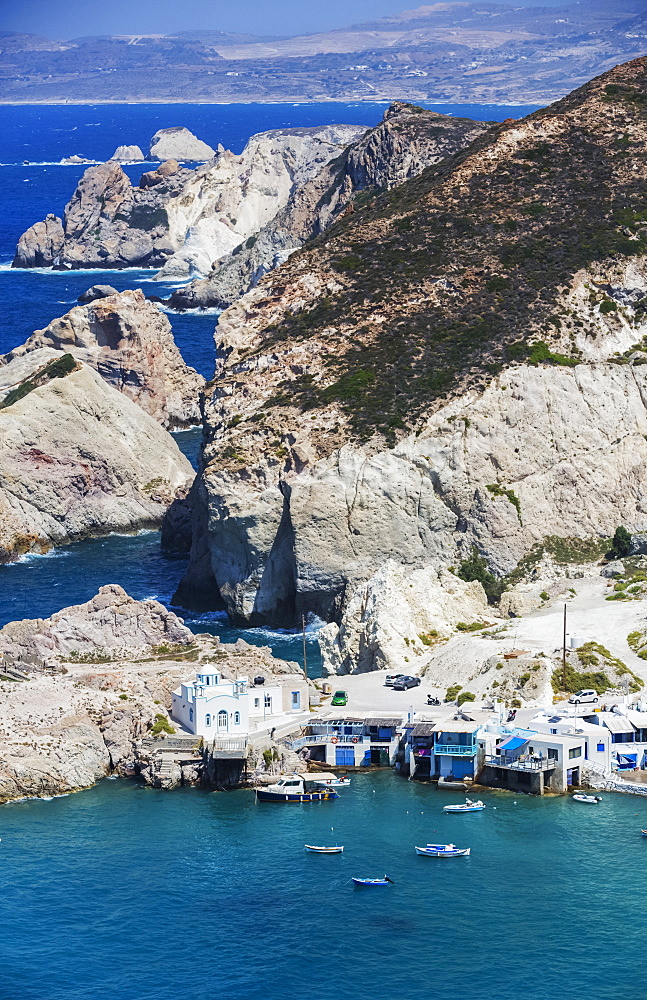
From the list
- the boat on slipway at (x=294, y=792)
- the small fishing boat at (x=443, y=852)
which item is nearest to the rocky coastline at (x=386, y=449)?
the boat on slipway at (x=294, y=792)

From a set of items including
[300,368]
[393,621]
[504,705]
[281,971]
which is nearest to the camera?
[281,971]

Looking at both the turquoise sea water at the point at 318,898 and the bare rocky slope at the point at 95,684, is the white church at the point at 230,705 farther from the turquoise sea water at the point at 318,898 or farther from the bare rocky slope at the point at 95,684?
the turquoise sea water at the point at 318,898

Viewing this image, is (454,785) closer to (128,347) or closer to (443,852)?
(443,852)

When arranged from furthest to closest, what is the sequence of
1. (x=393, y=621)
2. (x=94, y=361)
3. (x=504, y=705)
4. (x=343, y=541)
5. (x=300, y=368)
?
(x=94, y=361) < (x=300, y=368) < (x=343, y=541) < (x=393, y=621) < (x=504, y=705)

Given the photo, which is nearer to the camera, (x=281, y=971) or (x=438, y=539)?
(x=281, y=971)

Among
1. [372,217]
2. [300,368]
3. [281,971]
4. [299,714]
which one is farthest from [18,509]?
[281,971]

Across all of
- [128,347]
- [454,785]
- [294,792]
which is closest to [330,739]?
[294,792]

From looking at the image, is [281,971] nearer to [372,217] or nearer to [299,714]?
[299,714]
